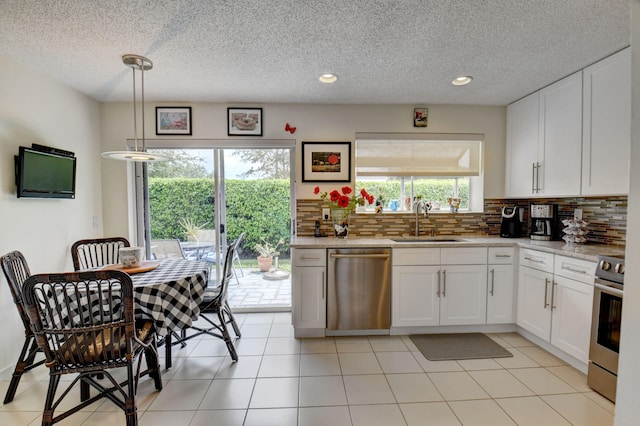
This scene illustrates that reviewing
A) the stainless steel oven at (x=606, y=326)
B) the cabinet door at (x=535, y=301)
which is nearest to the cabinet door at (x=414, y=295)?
the cabinet door at (x=535, y=301)

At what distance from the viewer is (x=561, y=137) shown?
2.67 m

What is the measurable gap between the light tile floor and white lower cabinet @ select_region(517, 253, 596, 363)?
210 millimetres

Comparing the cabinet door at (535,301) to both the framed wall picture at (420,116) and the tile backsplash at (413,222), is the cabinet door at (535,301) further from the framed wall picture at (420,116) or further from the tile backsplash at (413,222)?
the framed wall picture at (420,116)

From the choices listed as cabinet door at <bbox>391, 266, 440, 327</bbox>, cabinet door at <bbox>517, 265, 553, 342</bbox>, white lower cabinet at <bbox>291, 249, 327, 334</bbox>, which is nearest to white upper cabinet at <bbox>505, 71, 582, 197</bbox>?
cabinet door at <bbox>517, 265, 553, 342</bbox>

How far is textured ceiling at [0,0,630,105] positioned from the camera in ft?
5.62

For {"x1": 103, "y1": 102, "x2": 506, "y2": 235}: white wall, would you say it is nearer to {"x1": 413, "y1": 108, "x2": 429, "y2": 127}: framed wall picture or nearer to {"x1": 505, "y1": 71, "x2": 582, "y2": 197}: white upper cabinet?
{"x1": 413, "y1": 108, "x2": 429, "y2": 127}: framed wall picture

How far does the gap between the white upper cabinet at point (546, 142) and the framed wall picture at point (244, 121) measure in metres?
2.84

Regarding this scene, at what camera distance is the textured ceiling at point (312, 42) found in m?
1.71

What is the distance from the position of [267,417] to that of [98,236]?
8.89ft

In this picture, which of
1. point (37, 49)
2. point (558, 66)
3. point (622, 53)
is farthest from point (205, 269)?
point (622, 53)

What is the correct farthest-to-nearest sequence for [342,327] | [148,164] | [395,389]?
[148,164] < [342,327] < [395,389]

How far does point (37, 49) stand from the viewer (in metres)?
2.14

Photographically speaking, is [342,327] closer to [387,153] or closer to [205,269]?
[205,269]

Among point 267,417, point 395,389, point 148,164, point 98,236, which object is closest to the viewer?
point 267,417
